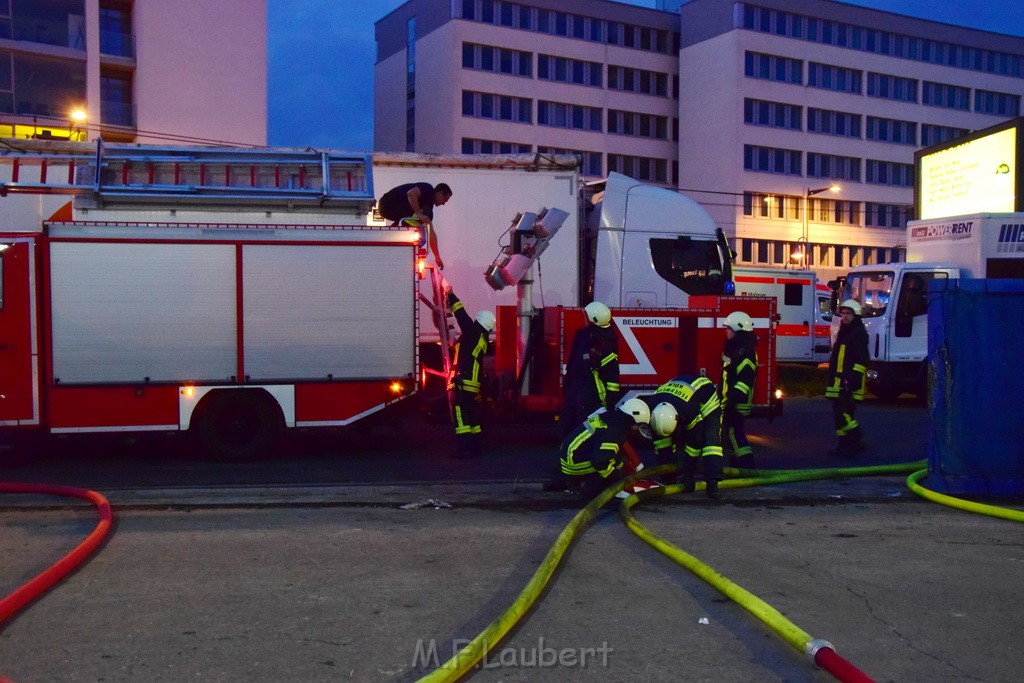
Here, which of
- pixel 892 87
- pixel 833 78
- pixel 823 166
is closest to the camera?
pixel 833 78

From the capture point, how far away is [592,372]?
9.29 m

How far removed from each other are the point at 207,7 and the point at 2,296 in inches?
999

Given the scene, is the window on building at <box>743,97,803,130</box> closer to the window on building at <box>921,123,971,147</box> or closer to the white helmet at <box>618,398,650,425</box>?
the window on building at <box>921,123,971,147</box>

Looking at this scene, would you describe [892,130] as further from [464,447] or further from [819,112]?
[464,447]

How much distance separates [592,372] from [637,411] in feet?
6.30

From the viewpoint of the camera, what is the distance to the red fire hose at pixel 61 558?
4.86 metres

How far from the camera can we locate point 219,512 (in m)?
7.36

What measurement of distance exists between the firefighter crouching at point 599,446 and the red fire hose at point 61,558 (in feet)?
11.4

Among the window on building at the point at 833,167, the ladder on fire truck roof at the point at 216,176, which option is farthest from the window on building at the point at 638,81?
the ladder on fire truck roof at the point at 216,176

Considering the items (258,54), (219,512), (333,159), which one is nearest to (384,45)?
(258,54)

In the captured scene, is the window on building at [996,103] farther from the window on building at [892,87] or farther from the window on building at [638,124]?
the window on building at [638,124]

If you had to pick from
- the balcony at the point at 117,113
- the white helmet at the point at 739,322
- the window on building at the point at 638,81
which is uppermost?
the window on building at the point at 638,81

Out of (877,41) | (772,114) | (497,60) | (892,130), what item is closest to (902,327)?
(497,60)

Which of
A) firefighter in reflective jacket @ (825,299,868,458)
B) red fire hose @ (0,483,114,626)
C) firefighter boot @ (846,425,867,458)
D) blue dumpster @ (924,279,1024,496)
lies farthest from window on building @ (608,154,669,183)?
red fire hose @ (0,483,114,626)
